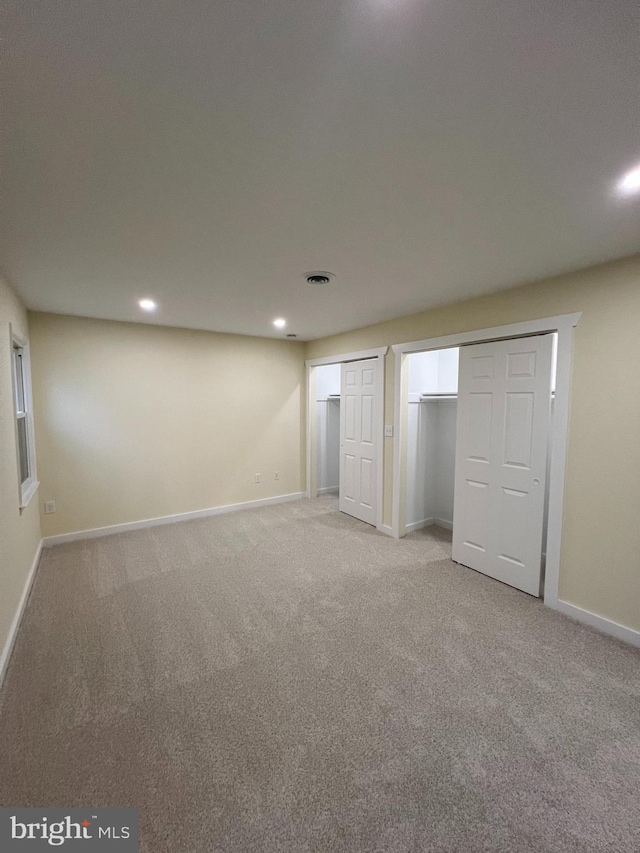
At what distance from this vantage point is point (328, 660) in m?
2.11

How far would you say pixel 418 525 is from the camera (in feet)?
14.2

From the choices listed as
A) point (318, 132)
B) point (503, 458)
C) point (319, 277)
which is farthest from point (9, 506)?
point (503, 458)

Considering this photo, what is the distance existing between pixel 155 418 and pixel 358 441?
8.21 ft

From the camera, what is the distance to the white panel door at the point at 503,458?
2.76 meters

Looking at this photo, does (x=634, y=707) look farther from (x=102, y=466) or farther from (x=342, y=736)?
(x=102, y=466)

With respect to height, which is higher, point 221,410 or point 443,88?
point 443,88

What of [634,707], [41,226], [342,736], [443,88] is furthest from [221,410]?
[634,707]

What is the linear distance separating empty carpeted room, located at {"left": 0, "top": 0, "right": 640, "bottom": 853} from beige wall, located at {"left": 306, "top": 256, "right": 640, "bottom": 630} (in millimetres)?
17

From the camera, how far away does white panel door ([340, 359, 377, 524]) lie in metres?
4.33

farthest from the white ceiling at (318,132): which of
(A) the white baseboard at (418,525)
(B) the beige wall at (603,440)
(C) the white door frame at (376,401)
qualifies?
(A) the white baseboard at (418,525)

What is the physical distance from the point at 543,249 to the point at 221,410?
12.6ft

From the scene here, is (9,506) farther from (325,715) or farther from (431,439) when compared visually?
(431,439)

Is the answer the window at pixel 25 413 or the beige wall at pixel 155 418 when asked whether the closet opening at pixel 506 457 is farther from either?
the window at pixel 25 413

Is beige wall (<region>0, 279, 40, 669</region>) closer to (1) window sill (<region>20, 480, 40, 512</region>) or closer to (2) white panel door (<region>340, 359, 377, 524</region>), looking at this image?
(1) window sill (<region>20, 480, 40, 512</region>)
